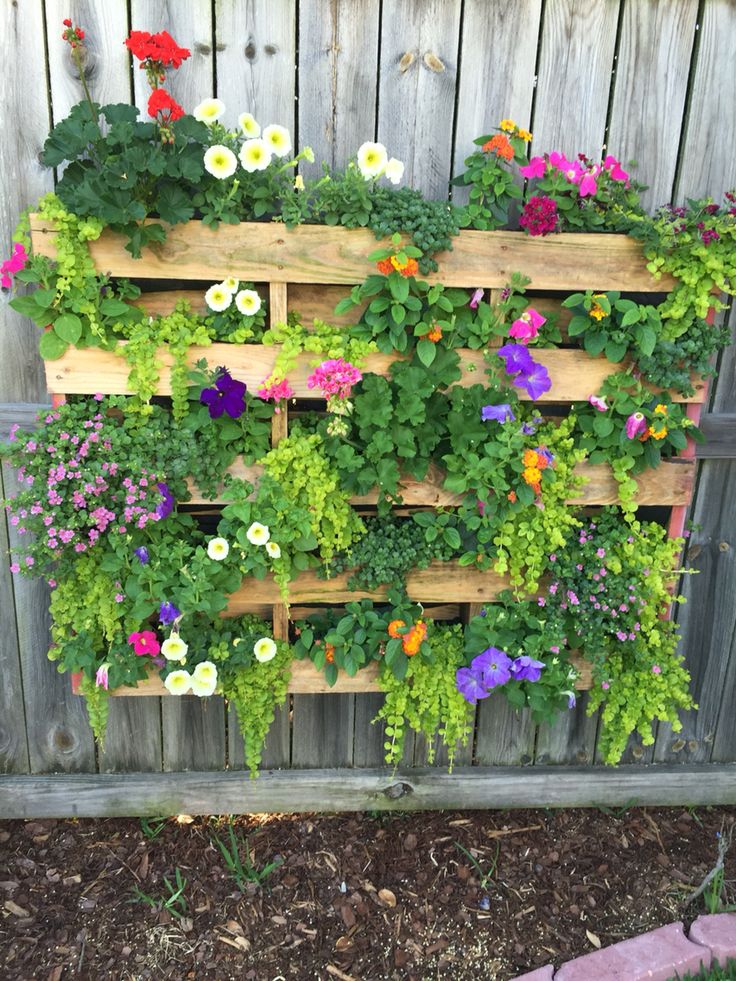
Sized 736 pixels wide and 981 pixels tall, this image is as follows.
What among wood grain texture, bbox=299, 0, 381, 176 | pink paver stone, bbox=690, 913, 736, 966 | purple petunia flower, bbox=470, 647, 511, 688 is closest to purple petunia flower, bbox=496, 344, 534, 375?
wood grain texture, bbox=299, 0, 381, 176

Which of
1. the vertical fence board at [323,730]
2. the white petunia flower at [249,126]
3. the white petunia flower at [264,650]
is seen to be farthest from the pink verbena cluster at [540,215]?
the vertical fence board at [323,730]

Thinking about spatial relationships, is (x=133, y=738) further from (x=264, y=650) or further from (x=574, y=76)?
(x=574, y=76)

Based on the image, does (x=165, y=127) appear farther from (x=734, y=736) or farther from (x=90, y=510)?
(x=734, y=736)

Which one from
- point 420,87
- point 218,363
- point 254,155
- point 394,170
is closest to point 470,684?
point 218,363

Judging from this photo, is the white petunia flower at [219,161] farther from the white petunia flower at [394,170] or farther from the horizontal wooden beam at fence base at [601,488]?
the horizontal wooden beam at fence base at [601,488]

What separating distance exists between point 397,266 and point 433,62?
0.54 metres

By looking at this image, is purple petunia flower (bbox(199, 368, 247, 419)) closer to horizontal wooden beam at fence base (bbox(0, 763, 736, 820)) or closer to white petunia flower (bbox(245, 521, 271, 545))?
white petunia flower (bbox(245, 521, 271, 545))

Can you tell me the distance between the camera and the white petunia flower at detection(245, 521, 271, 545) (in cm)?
194

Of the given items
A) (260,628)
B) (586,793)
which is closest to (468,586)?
(260,628)

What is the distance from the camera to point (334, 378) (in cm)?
189

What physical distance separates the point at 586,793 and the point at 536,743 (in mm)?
235

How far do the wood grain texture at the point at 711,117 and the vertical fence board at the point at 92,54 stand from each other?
4.64ft

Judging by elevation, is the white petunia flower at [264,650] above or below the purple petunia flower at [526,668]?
above

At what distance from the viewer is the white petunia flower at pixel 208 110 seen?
1.81m
